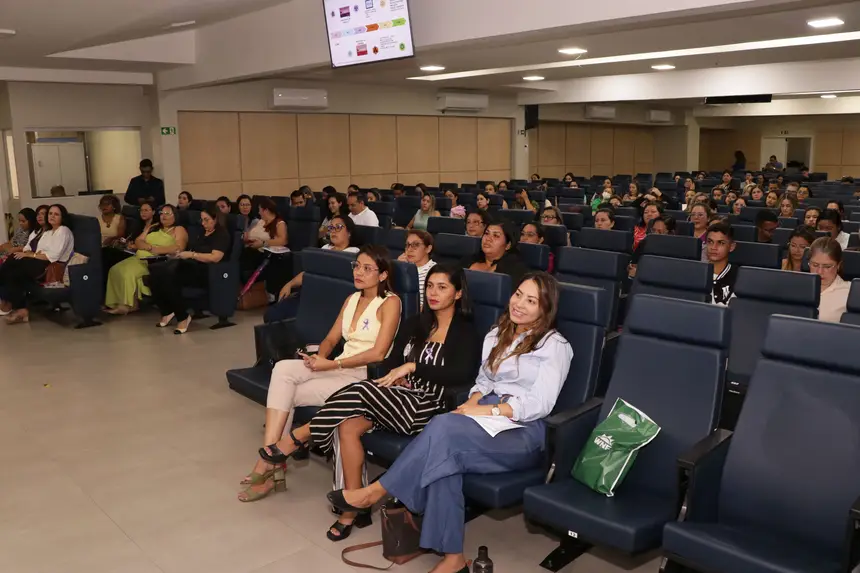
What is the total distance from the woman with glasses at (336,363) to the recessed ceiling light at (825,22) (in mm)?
5549

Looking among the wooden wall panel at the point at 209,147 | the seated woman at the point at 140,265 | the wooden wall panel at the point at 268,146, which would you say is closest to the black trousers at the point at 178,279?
the seated woman at the point at 140,265

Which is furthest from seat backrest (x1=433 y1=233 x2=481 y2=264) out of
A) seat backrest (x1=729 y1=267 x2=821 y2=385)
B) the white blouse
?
the white blouse

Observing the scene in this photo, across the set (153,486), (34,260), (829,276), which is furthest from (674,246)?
(34,260)

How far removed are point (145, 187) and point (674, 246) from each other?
314 inches

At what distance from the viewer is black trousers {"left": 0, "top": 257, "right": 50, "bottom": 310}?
707 cm

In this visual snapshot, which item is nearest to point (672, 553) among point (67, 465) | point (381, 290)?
point (381, 290)

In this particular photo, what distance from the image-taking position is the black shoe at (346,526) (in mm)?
3184

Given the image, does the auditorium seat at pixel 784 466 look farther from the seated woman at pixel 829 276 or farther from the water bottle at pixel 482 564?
the seated woman at pixel 829 276

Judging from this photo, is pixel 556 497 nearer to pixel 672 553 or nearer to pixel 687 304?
pixel 672 553

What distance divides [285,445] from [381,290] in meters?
0.92

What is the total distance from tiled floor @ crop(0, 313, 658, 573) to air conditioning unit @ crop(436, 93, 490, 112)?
9.48m

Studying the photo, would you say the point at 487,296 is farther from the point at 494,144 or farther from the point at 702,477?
the point at 494,144

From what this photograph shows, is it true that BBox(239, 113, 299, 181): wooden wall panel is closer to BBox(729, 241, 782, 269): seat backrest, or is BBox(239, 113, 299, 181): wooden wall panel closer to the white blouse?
the white blouse

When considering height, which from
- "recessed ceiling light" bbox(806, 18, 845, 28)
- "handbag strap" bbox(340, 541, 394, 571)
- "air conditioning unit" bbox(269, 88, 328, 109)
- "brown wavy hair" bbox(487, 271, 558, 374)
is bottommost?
"handbag strap" bbox(340, 541, 394, 571)
